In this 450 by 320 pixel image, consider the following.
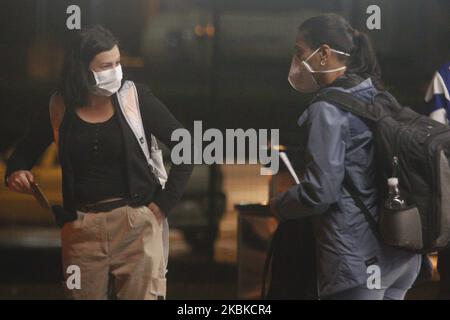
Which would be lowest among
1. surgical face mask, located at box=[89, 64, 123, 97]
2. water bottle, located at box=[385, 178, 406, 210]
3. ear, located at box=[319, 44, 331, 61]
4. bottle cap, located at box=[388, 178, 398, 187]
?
water bottle, located at box=[385, 178, 406, 210]

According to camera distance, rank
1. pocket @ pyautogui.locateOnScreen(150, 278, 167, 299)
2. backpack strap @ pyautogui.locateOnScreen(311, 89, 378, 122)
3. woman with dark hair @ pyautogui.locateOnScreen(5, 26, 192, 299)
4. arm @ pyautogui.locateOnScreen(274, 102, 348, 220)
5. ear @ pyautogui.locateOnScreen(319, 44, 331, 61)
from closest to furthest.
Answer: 1. arm @ pyautogui.locateOnScreen(274, 102, 348, 220)
2. backpack strap @ pyautogui.locateOnScreen(311, 89, 378, 122)
3. ear @ pyautogui.locateOnScreen(319, 44, 331, 61)
4. woman with dark hair @ pyautogui.locateOnScreen(5, 26, 192, 299)
5. pocket @ pyautogui.locateOnScreen(150, 278, 167, 299)

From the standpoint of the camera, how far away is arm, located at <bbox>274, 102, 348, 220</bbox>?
402 centimetres

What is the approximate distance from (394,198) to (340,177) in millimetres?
289

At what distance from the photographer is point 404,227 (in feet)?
13.4

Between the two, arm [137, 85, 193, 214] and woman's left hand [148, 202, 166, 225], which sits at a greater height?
arm [137, 85, 193, 214]

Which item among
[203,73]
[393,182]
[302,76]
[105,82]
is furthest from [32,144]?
[393,182]

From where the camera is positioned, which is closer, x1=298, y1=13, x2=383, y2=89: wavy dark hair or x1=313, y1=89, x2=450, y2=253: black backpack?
x1=313, y1=89, x2=450, y2=253: black backpack

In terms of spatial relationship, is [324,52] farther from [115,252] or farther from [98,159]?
[115,252]

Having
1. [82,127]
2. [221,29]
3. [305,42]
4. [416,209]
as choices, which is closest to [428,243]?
[416,209]

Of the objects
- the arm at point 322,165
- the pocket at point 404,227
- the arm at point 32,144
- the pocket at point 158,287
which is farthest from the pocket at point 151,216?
the pocket at point 404,227

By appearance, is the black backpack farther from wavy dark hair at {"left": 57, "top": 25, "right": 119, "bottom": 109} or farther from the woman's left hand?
wavy dark hair at {"left": 57, "top": 25, "right": 119, "bottom": 109}

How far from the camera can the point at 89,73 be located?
4395mm

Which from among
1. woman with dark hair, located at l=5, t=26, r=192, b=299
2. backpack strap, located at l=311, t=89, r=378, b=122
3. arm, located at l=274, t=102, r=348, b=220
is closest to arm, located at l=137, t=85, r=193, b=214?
woman with dark hair, located at l=5, t=26, r=192, b=299

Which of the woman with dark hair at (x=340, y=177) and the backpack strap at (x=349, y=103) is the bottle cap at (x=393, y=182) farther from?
the backpack strap at (x=349, y=103)
